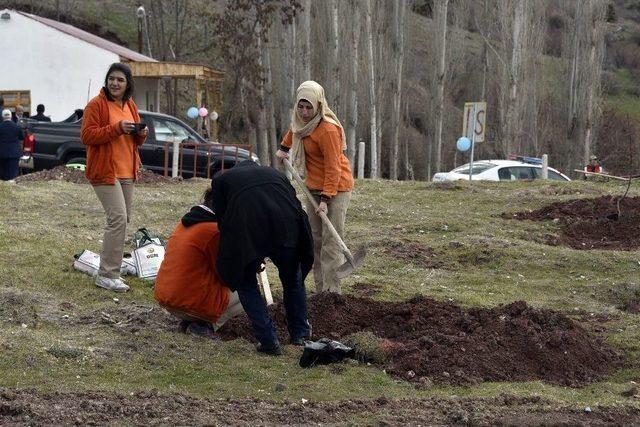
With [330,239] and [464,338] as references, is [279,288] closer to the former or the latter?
[330,239]

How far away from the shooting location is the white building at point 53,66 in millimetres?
37656

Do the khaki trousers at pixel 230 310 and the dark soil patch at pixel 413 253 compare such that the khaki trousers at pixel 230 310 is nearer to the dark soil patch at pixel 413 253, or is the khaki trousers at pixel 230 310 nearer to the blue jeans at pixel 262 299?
the blue jeans at pixel 262 299

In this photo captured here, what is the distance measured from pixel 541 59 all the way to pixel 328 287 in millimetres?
40244

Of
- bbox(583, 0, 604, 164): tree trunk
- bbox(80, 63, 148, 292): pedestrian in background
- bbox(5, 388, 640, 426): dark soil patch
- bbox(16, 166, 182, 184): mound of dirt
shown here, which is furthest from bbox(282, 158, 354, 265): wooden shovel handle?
bbox(583, 0, 604, 164): tree trunk

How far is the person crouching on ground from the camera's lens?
28.9ft

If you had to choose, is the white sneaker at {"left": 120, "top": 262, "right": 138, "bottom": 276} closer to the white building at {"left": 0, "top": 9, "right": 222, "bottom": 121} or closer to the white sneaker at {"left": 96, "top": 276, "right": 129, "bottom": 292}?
the white sneaker at {"left": 96, "top": 276, "right": 129, "bottom": 292}

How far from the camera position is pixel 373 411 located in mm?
6953

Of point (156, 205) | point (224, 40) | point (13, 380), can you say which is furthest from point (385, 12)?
point (13, 380)

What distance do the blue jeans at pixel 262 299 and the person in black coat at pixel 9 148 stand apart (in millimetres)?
12274

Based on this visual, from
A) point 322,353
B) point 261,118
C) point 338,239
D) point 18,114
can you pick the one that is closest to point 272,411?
point 322,353

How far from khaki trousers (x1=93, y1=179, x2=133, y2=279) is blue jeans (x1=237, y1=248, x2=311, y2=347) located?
79.9 inches

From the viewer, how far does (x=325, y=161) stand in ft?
31.7

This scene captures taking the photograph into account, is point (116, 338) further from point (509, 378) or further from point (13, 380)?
point (509, 378)

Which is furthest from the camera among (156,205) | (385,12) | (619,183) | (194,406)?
(385,12)
